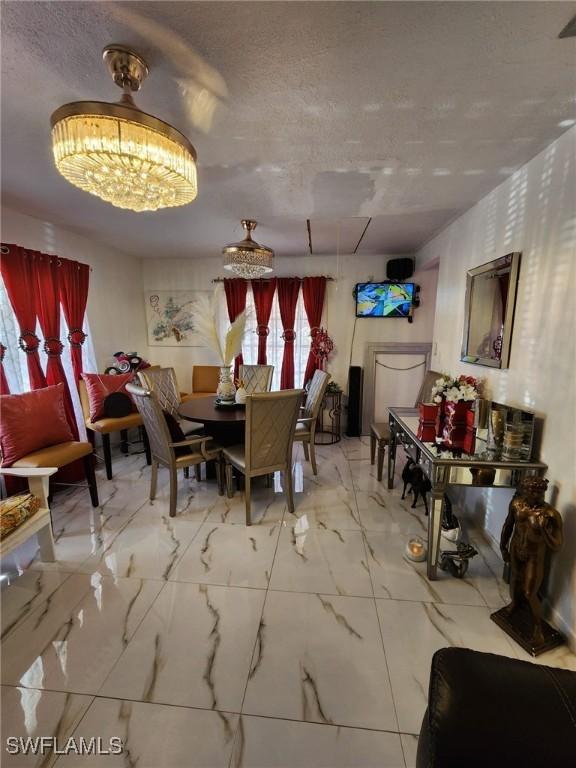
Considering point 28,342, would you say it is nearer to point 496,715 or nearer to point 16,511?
point 16,511

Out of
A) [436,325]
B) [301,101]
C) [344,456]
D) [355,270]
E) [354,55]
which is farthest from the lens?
[355,270]

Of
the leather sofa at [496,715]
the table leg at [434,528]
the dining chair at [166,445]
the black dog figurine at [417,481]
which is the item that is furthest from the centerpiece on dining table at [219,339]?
the leather sofa at [496,715]

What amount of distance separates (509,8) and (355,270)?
343cm

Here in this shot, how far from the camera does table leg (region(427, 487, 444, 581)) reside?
181cm

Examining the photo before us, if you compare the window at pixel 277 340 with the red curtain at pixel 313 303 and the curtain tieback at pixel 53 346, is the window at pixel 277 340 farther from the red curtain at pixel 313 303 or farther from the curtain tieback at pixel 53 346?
the curtain tieback at pixel 53 346

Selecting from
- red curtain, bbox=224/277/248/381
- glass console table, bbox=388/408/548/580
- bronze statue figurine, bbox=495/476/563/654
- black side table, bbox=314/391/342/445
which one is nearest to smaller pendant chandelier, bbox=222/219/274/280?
red curtain, bbox=224/277/248/381

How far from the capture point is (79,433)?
342 centimetres

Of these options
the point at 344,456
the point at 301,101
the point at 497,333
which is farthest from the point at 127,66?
the point at 344,456

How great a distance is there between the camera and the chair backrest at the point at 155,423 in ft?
7.72

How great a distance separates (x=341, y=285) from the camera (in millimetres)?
4422

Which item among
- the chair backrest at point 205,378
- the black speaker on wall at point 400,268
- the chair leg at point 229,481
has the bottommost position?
the chair leg at point 229,481

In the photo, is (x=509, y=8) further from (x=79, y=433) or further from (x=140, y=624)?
(x=79, y=433)

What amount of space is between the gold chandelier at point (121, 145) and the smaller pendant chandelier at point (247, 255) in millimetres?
1296

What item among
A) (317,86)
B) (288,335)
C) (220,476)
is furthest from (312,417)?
(317,86)
